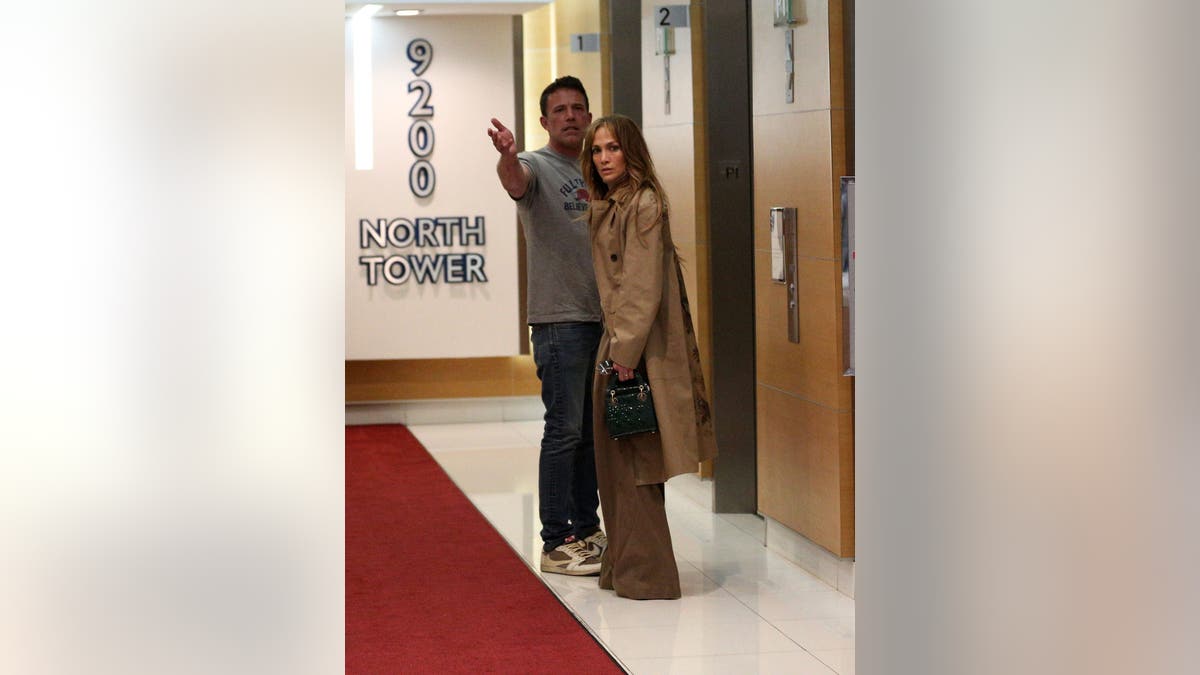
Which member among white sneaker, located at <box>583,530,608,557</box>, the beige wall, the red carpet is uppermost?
the beige wall

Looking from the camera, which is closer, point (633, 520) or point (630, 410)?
point (630, 410)

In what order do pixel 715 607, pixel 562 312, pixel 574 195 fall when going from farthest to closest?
1. pixel 574 195
2. pixel 562 312
3. pixel 715 607

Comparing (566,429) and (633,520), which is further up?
(566,429)

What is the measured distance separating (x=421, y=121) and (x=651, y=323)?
5390 millimetres

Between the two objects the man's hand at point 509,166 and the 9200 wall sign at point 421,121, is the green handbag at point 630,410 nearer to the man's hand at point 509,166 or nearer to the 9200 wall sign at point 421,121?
the man's hand at point 509,166

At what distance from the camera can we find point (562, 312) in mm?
5484

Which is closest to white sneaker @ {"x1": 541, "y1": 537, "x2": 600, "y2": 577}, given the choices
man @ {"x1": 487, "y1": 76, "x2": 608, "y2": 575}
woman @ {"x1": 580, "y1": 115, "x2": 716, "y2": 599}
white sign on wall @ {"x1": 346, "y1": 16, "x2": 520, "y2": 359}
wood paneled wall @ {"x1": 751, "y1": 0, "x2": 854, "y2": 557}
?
man @ {"x1": 487, "y1": 76, "x2": 608, "y2": 575}

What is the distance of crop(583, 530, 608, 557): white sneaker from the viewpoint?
5.67m

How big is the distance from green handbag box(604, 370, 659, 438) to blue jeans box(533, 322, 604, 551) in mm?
556

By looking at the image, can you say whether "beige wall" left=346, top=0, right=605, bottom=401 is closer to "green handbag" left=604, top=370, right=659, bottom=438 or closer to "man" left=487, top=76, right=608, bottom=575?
"man" left=487, top=76, right=608, bottom=575

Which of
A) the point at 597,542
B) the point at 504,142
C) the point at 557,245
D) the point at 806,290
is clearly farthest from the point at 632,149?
the point at 597,542

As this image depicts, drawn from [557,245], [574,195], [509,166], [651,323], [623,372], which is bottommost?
[623,372]

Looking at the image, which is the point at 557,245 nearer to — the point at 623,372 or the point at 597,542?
the point at 623,372
